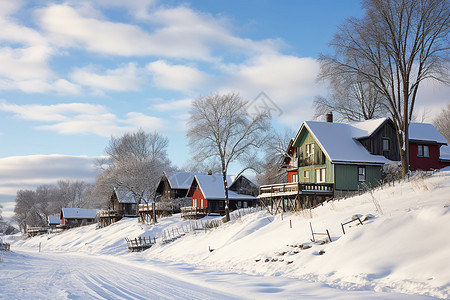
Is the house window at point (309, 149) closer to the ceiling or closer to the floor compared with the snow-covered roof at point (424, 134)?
closer to the floor

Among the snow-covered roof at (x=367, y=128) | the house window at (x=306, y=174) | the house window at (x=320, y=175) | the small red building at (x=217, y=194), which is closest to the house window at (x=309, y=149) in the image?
the house window at (x=306, y=174)

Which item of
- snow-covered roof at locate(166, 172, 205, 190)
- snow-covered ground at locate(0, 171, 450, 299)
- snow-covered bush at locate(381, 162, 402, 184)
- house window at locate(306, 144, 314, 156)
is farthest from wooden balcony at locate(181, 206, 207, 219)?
snow-covered ground at locate(0, 171, 450, 299)

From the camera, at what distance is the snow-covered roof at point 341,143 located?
38.7 m

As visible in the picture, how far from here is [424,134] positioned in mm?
42938

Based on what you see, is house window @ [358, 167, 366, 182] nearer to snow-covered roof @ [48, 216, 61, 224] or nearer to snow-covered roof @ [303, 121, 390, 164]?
snow-covered roof @ [303, 121, 390, 164]

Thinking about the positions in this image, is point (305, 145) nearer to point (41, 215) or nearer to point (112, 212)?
point (112, 212)

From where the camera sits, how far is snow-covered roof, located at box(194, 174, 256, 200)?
194 feet

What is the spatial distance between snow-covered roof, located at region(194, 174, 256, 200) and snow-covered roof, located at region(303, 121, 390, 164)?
20.7 m

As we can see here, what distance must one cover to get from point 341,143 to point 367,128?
12.3 ft

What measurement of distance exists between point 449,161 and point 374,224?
98.1ft

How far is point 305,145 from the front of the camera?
42875mm

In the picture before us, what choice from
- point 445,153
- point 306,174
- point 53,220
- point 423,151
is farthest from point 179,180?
point 53,220

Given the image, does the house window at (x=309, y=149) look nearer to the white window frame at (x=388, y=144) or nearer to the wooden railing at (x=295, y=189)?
the wooden railing at (x=295, y=189)

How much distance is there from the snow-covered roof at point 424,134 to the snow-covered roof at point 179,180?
35.6m
